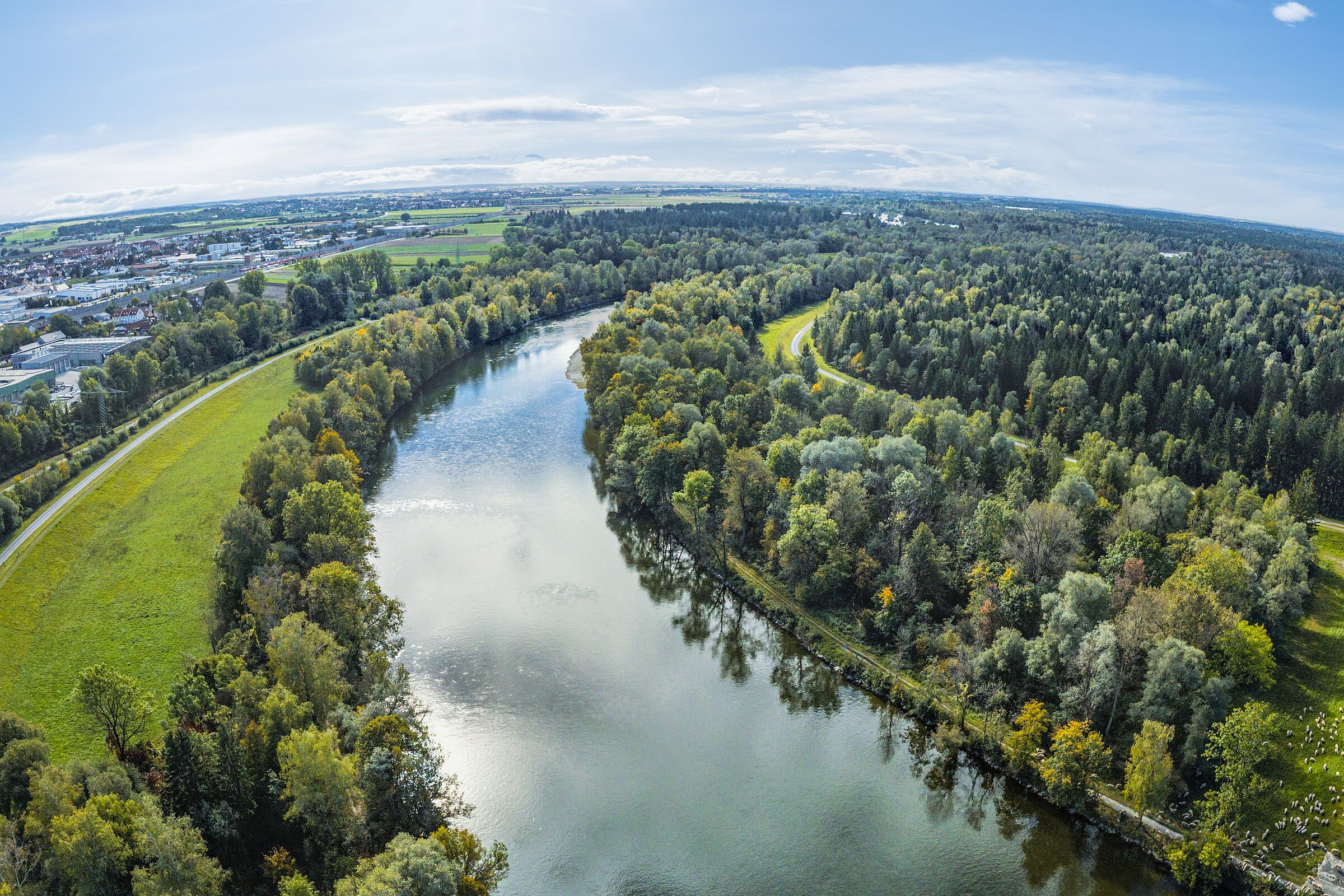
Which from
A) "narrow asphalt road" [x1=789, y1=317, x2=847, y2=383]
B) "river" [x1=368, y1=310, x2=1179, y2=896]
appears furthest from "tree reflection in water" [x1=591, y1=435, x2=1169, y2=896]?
"narrow asphalt road" [x1=789, y1=317, x2=847, y2=383]

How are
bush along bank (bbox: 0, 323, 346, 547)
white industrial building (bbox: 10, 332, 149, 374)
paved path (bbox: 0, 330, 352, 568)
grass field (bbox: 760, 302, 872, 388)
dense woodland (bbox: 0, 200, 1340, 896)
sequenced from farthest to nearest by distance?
grass field (bbox: 760, 302, 872, 388) → white industrial building (bbox: 10, 332, 149, 374) → bush along bank (bbox: 0, 323, 346, 547) → paved path (bbox: 0, 330, 352, 568) → dense woodland (bbox: 0, 200, 1340, 896)

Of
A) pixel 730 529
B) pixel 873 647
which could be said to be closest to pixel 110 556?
pixel 730 529

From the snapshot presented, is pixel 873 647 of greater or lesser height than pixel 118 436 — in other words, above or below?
below

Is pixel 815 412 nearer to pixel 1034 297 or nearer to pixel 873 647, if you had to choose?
pixel 873 647

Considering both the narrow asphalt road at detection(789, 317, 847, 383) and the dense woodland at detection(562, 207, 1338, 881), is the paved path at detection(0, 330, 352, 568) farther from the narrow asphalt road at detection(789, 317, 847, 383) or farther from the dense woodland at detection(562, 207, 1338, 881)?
the narrow asphalt road at detection(789, 317, 847, 383)

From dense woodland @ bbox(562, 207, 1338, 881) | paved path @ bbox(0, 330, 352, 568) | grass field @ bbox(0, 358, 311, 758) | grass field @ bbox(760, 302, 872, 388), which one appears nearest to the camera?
dense woodland @ bbox(562, 207, 1338, 881)

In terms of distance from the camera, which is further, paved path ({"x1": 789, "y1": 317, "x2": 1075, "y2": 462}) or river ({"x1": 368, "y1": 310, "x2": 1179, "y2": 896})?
paved path ({"x1": 789, "y1": 317, "x2": 1075, "y2": 462})

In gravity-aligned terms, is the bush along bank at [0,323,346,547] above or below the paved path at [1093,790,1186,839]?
above
